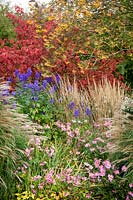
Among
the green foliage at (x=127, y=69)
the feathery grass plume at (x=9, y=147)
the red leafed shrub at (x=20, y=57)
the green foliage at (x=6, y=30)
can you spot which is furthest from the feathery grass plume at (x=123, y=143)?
the green foliage at (x=6, y=30)

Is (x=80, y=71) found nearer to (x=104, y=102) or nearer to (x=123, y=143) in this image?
(x=104, y=102)

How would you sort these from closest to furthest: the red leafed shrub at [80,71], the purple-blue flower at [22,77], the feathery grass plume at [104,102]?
the purple-blue flower at [22,77] → the feathery grass plume at [104,102] → the red leafed shrub at [80,71]

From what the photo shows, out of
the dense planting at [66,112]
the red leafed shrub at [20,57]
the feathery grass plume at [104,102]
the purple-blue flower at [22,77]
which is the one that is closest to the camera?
the dense planting at [66,112]

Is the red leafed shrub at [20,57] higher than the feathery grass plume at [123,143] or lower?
higher

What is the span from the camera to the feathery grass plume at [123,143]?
14.8ft

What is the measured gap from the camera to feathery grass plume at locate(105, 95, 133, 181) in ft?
14.8

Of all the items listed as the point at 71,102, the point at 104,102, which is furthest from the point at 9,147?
the point at 104,102

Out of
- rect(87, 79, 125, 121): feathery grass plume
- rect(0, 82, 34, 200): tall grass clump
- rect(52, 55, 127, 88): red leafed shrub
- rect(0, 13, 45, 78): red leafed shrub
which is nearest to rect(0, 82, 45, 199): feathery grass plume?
rect(0, 82, 34, 200): tall grass clump

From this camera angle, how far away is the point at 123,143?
4629mm

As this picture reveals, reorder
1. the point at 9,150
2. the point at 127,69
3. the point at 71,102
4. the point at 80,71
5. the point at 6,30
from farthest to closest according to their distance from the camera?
1. the point at 127,69
2. the point at 6,30
3. the point at 80,71
4. the point at 71,102
5. the point at 9,150

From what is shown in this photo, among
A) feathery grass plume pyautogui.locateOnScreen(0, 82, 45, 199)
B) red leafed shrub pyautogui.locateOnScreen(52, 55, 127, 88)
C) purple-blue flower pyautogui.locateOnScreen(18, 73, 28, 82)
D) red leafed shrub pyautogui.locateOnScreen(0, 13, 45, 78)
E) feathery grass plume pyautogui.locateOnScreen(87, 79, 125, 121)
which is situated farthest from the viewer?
red leafed shrub pyautogui.locateOnScreen(52, 55, 127, 88)

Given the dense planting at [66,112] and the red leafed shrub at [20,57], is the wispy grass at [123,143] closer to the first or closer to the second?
the dense planting at [66,112]

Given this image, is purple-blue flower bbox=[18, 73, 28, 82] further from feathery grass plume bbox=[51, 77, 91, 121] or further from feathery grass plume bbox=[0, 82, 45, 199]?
feathery grass plume bbox=[0, 82, 45, 199]

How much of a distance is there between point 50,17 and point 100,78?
1438 millimetres
